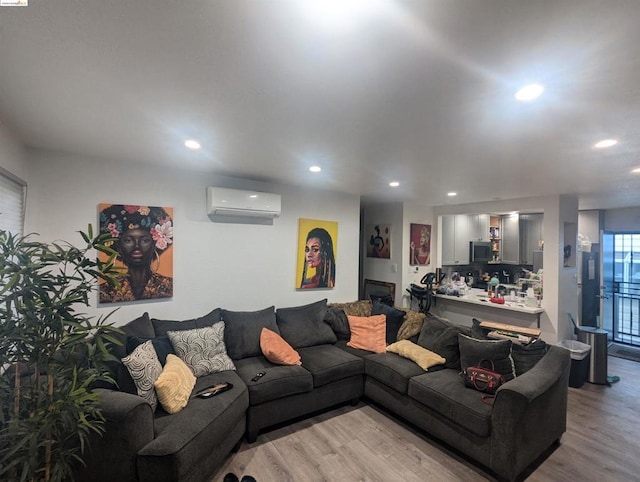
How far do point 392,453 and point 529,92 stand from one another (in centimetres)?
273

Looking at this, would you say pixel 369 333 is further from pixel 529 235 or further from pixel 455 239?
pixel 529 235

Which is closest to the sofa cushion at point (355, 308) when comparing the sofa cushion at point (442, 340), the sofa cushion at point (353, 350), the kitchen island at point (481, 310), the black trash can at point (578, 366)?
the sofa cushion at point (353, 350)

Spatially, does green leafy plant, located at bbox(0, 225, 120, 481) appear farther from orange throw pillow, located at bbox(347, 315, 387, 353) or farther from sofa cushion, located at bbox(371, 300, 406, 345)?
sofa cushion, located at bbox(371, 300, 406, 345)

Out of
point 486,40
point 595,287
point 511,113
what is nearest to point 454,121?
point 511,113

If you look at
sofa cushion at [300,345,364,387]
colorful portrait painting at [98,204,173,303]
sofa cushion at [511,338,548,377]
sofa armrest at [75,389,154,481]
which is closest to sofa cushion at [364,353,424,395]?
sofa cushion at [300,345,364,387]

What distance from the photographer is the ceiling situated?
1018mm

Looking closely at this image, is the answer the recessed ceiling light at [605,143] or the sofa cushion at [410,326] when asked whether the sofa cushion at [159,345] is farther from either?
the recessed ceiling light at [605,143]

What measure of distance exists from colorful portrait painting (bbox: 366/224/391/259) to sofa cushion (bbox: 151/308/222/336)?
141 inches

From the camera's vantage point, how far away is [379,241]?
607cm

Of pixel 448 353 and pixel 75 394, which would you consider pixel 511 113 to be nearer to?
pixel 448 353

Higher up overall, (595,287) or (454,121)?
(454,121)

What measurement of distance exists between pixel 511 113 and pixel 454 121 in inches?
11.6

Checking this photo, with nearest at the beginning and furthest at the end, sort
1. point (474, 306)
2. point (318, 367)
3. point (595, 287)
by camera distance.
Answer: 1. point (318, 367)
2. point (474, 306)
3. point (595, 287)

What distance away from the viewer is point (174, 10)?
1.01 meters
